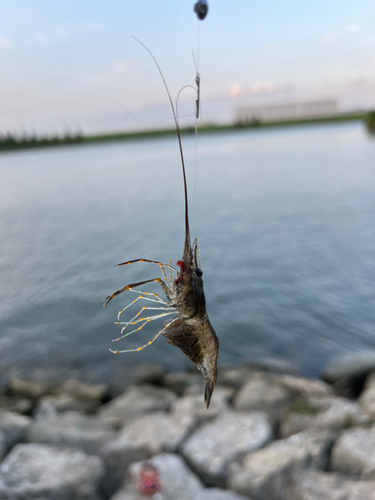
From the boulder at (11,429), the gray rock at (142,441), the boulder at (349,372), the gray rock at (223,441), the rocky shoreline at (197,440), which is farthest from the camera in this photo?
the boulder at (349,372)

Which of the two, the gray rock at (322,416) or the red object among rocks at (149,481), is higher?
the red object among rocks at (149,481)

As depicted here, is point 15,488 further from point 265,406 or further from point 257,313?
point 257,313

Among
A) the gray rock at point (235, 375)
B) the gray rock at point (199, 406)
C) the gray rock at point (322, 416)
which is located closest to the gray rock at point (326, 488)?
the gray rock at point (322, 416)

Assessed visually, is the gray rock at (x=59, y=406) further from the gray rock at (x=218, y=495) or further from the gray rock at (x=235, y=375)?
the gray rock at (x=218, y=495)

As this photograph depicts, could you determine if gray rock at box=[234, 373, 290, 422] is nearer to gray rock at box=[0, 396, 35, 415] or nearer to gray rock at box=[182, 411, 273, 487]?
gray rock at box=[182, 411, 273, 487]

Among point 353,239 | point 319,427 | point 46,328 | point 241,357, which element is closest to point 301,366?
point 241,357

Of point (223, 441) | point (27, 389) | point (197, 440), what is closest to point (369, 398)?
point (223, 441)
